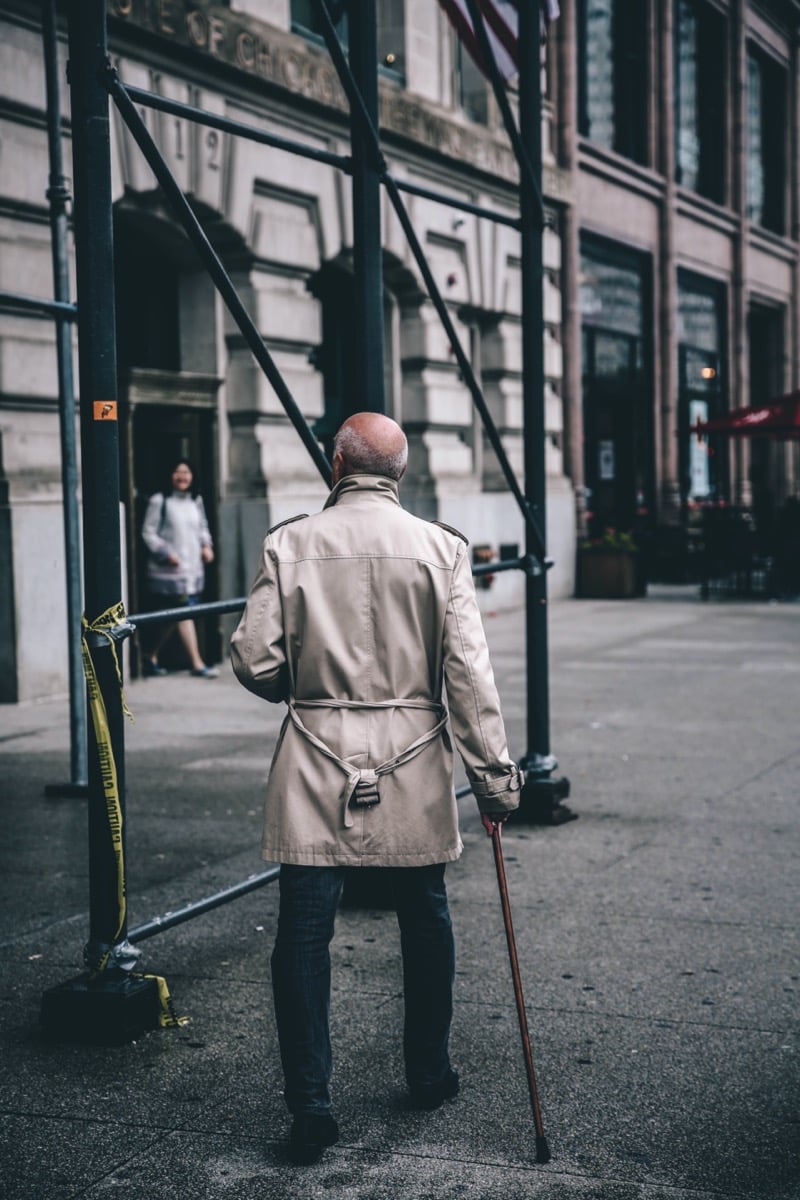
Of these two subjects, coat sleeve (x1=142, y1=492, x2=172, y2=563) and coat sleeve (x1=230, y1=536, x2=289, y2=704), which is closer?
coat sleeve (x1=230, y1=536, x2=289, y2=704)

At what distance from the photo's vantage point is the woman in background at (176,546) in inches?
480

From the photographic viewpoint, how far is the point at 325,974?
3.80 meters

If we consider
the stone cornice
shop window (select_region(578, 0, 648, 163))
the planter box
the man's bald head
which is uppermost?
shop window (select_region(578, 0, 648, 163))

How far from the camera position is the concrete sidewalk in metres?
3.67

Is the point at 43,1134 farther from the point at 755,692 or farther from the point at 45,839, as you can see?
the point at 755,692

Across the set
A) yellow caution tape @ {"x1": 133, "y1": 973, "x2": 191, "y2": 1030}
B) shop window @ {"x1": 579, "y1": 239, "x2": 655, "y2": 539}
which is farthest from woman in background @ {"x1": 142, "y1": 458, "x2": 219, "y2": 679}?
shop window @ {"x1": 579, "y1": 239, "x2": 655, "y2": 539}

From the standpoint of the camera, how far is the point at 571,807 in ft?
25.1

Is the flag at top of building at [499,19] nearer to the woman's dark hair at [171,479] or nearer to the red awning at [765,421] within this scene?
the woman's dark hair at [171,479]

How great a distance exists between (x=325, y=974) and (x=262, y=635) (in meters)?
0.89

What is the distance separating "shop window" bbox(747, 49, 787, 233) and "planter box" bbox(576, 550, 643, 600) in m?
12.1

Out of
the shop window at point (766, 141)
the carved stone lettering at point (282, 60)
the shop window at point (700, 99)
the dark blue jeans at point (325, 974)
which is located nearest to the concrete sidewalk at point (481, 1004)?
the dark blue jeans at point (325, 974)

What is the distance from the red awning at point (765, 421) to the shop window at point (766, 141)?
10779 mm

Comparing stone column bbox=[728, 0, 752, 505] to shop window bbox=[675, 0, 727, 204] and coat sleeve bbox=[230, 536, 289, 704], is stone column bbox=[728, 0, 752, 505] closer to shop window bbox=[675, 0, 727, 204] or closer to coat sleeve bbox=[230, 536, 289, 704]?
shop window bbox=[675, 0, 727, 204]

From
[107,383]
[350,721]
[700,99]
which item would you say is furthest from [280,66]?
[700,99]
